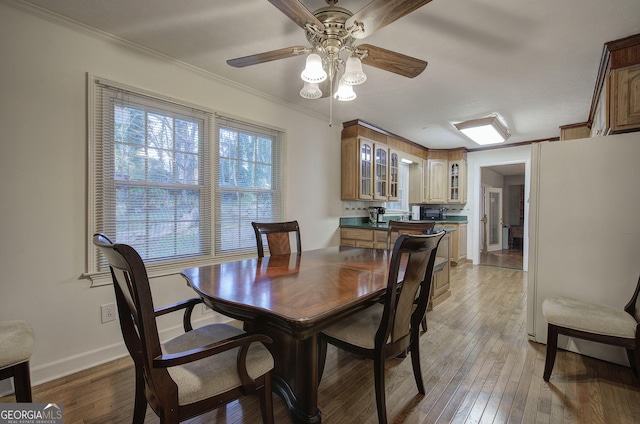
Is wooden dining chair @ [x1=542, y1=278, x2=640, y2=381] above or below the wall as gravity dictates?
below

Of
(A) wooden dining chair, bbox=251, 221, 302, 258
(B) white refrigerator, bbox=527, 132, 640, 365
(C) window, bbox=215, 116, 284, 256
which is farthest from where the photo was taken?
(C) window, bbox=215, 116, 284, 256

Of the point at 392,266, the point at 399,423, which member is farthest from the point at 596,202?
the point at 399,423

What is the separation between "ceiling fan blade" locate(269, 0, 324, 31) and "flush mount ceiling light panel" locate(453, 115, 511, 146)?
3.26m

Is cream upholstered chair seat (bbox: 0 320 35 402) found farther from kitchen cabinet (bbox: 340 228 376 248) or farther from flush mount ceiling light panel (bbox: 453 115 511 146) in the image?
flush mount ceiling light panel (bbox: 453 115 511 146)

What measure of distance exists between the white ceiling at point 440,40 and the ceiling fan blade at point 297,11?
0.44 m

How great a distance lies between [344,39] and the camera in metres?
1.59

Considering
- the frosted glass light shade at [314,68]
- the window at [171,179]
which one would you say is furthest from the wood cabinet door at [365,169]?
the frosted glass light shade at [314,68]

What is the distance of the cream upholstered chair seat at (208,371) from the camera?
1.09m

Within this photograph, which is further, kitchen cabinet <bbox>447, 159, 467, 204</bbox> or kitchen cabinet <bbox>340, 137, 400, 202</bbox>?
kitchen cabinet <bbox>447, 159, 467, 204</bbox>

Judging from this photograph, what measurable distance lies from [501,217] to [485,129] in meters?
→ 4.59

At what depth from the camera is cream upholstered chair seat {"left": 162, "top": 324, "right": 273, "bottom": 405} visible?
109 cm

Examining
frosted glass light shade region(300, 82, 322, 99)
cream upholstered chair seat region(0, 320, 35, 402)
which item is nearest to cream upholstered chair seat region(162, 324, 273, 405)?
cream upholstered chair seat region(0, 320, 35, 402)

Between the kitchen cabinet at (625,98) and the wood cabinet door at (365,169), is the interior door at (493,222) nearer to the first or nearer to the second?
the wood cabinet door at (365,169)

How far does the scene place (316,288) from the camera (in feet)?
4.74
